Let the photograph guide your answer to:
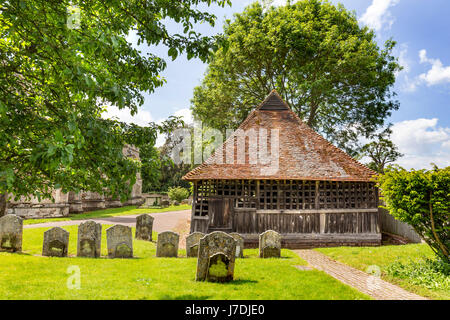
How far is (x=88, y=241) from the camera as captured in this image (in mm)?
9758

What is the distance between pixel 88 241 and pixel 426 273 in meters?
10.7

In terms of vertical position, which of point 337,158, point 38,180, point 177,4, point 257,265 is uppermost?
point 177,4

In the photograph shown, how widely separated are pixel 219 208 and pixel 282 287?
7.36 metres

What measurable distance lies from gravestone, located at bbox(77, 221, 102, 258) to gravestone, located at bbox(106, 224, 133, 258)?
0.39 metres

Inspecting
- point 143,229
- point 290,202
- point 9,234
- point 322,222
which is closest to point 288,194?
point 290,202

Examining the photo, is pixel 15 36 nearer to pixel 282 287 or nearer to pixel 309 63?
pixel 282 287

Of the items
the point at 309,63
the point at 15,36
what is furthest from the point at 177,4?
the point at 309,63

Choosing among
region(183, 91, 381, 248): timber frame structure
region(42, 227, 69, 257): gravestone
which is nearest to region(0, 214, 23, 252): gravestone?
region(42, 227, 69, 257): gravestone

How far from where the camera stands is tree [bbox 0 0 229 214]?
409 centimetres

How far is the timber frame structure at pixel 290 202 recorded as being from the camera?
13.6 m

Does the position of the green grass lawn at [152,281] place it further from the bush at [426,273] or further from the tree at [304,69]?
the tree at [304,69]
